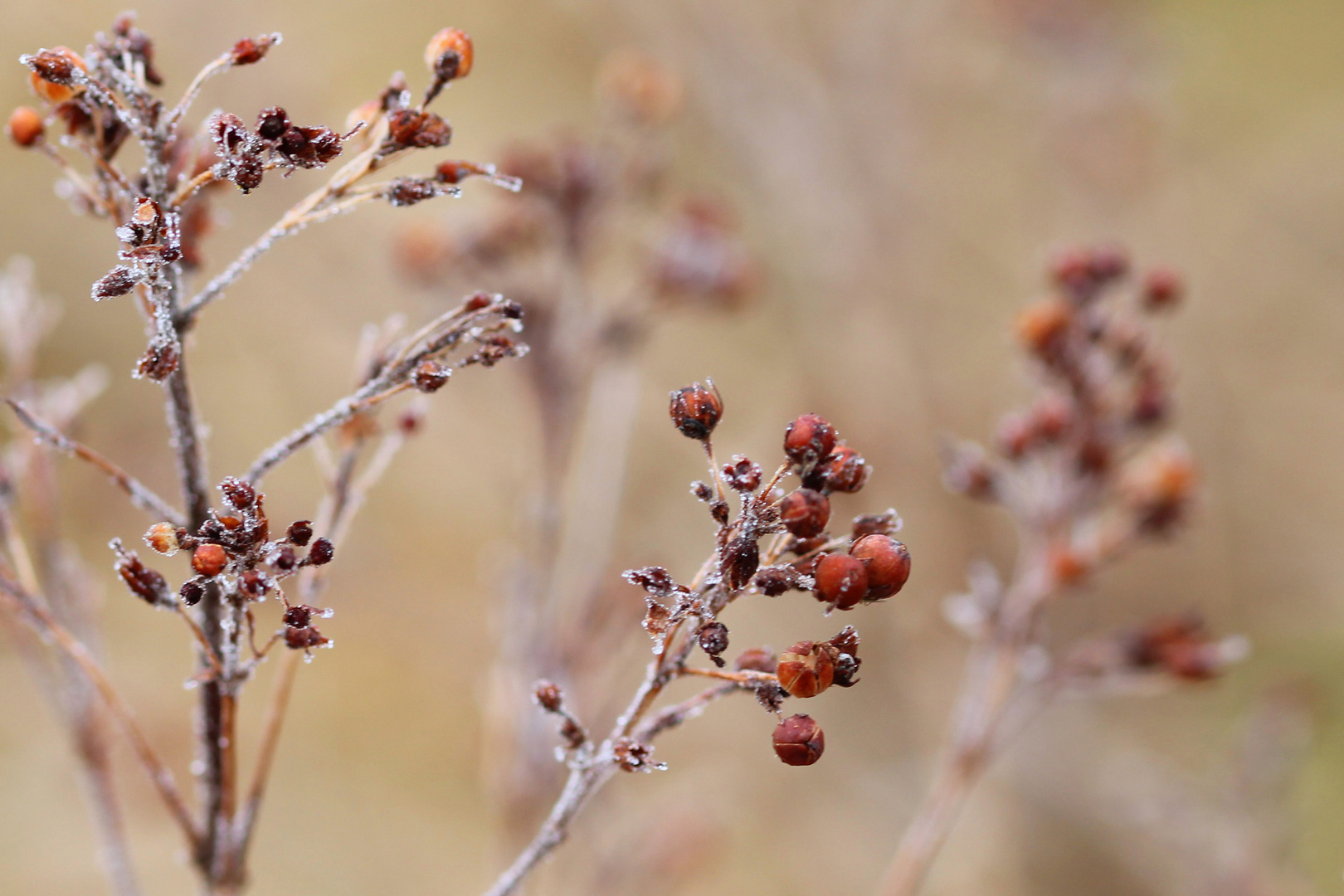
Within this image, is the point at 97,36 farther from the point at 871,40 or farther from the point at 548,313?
the point at 871,40

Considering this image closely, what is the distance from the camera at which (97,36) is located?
0.60 meters

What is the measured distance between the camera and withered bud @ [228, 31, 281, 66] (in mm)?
627

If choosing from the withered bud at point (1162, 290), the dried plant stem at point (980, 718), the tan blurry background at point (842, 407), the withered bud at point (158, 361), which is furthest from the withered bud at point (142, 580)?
the tan blurry background at point (842, 407)

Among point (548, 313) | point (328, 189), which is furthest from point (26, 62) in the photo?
point (548, 313)

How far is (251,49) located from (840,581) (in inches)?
20.3

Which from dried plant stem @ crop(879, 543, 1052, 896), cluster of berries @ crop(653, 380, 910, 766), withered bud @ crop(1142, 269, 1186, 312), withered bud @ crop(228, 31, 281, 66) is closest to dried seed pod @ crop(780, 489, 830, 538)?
cluster of berries @ crop(653, 380, 910, 766)

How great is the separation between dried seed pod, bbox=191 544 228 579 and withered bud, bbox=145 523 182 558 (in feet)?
0.06

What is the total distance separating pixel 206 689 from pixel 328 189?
350 mm

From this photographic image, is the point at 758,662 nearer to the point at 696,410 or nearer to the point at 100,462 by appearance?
the point at 696,410

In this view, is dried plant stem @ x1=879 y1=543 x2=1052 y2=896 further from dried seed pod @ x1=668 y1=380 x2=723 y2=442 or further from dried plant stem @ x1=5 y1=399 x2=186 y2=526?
dried plant stem @ x1=5 y1=399 x2=186 y2=526

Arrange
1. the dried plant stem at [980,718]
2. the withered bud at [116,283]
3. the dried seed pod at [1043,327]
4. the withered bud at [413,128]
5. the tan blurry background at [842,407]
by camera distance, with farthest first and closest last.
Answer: the tan blurry background at [842,407]
the dried seed pod at [1043,327]
the dried plant stem at [980,718]
the withered bud at [413,128]
the withered bud at [116,283]

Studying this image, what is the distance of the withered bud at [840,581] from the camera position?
0.57m

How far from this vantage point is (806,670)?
22.9 inches

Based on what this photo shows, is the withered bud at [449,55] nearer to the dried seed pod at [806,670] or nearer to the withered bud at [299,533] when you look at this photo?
the withered bud at [299,533]
